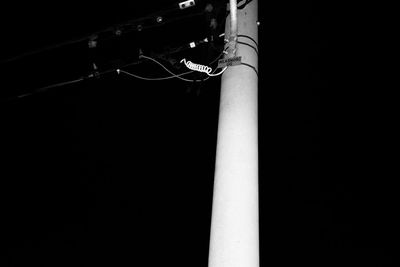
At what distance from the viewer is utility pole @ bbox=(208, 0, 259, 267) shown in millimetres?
2236

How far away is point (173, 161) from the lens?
5379 millimetres

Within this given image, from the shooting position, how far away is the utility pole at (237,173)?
7.34 feet

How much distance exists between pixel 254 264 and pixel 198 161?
120 inches

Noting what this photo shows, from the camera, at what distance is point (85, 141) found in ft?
18.2

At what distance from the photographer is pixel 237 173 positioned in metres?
2.40
